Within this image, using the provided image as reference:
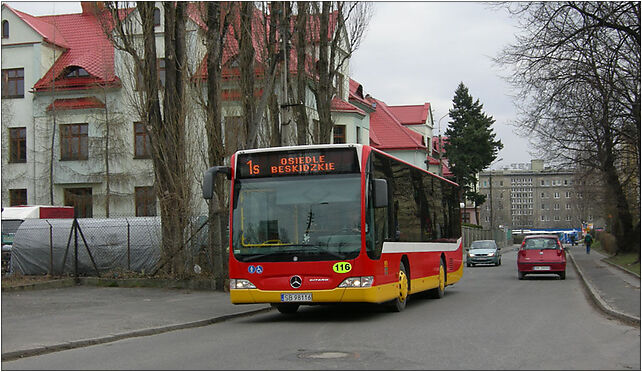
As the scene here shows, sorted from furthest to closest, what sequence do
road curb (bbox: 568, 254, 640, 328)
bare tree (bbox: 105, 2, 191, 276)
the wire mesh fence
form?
the wire mesh fence
bare tree (bbox: 105, 2, 191, 276)
road curb (bbox: 568, 254, 640, 328)

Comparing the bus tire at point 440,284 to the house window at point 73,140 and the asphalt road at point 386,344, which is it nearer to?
the asphalt road at point 386,344

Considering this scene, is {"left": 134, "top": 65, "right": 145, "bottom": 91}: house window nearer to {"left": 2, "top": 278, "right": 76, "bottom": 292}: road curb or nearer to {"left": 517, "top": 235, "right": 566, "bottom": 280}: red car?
{"left": 2, "top": 278, "right": 76, "bottom": 292}: road curb

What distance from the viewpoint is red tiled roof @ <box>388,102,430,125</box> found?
7612 cm

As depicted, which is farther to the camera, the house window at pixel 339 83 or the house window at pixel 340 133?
the house window at pixel 340 133

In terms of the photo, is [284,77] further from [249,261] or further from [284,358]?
[284,358]

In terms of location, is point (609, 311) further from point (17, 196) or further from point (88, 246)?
point (17, 196)

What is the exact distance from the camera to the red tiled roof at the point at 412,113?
7612 centimetres

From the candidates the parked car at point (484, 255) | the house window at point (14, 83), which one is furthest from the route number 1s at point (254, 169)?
the parked car at point (484, 255)

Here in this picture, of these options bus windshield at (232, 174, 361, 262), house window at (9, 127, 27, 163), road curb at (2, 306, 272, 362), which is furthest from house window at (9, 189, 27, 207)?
bus windshield at (232, 174, 361, 262)

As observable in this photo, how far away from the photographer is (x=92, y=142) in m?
41.0

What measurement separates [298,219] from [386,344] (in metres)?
3.87

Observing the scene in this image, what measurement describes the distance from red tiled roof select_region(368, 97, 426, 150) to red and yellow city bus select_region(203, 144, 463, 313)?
5052cm

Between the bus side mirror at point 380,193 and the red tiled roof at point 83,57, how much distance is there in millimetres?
29062

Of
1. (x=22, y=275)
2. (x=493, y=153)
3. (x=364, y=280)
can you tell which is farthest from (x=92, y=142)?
(x=493, y=153)
